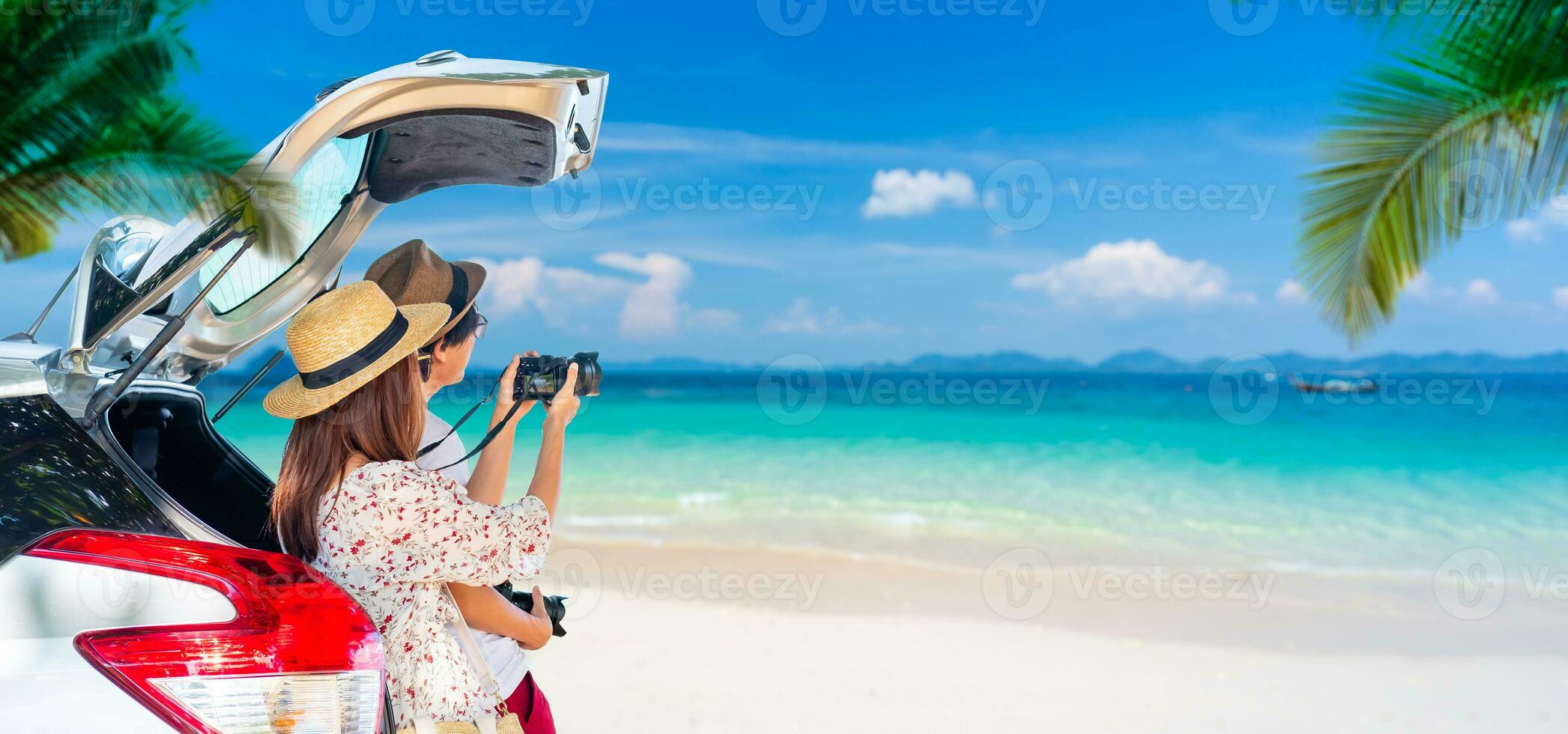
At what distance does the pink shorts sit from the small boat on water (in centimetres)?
3877

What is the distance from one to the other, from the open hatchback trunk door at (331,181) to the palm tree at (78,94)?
361 cm

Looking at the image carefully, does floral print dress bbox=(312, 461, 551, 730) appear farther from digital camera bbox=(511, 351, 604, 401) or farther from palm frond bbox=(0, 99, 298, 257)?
palm frond bbox=(0, 99, 298, 257)

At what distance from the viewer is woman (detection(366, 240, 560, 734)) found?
2133 mm

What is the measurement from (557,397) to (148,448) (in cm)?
101

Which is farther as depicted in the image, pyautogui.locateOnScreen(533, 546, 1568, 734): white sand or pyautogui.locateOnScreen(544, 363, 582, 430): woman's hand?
pyautogui.locateOnScreen(533, 546, 1568, 734): white sand

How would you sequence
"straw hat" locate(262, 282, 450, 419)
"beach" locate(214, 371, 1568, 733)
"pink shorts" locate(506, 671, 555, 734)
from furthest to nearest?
"beach" locate(214, 371, 1568, 733) < "pink shorts" locate(506, 671, 555, 734) < "straw hat" locate(262, 282, 450, 419)

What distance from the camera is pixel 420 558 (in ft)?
6.04

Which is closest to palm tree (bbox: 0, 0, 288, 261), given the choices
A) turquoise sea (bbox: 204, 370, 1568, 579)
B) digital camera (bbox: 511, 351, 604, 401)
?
turquoise sea (bbox: 204, 370, 1568, 579)

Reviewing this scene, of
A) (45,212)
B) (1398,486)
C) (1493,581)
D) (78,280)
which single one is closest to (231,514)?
(78,280)

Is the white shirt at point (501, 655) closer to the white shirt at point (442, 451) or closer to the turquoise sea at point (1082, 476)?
the white shirt at point (442, 451)

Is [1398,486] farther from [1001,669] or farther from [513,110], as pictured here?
[513,110]

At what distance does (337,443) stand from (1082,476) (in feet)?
53.0

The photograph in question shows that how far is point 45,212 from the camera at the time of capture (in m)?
6.21

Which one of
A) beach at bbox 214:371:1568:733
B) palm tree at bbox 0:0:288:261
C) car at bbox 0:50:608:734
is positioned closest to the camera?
car at bbox 0:50:608:734
